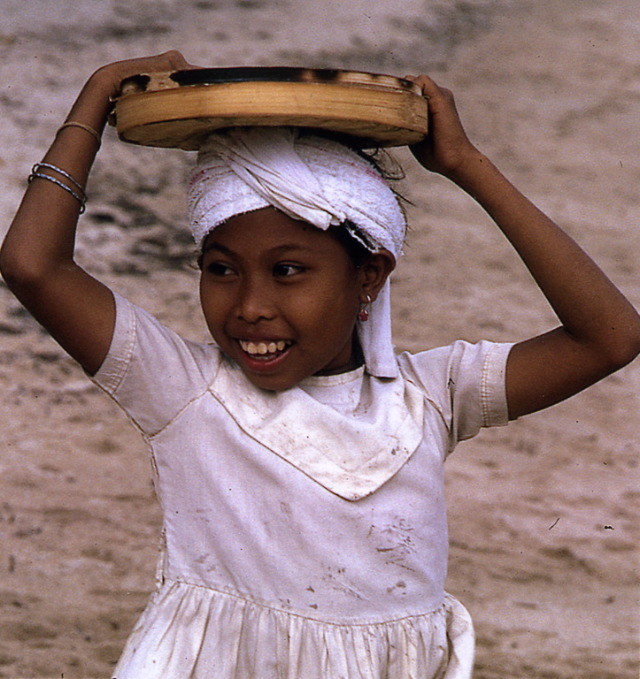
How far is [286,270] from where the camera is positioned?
2.05 m

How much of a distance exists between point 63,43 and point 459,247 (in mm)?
2607

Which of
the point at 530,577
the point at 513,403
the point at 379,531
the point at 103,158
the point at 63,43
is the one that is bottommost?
the point at 530,577

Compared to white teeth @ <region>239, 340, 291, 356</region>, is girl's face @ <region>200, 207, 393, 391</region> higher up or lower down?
higher up

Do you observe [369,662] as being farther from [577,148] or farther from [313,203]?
[577,148]

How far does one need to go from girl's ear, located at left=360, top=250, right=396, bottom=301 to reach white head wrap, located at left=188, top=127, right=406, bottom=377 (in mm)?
55

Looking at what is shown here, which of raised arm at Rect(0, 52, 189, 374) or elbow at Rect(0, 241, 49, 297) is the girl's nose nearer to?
raised arm at Rect(0, 52, 189, 374)

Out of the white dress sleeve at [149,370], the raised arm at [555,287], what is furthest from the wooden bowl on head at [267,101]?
the white dress sleeve at [149,370]

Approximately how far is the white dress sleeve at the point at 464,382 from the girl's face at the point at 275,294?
Result: 0.21 meters

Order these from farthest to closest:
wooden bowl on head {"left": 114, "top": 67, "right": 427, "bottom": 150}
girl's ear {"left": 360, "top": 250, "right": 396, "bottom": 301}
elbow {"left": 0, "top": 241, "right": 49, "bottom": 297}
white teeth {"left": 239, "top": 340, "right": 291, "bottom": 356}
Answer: girl's ear {"left": 360, "top": 250, "right": 396, "bottom": 301} → white teeth {"left": 239, "top": 340, "right": 291, "bottom": 356} → elbow {"left": 0, "top": 241, "right": 49, "bottom": 297} → wooden bowl on head {"left": 114, "top": 67, "right": 427, "bottom": 150}

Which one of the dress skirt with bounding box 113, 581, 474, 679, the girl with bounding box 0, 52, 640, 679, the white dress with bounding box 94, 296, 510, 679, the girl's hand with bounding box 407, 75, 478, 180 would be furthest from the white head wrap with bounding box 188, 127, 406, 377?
the dress skirt with bounding box 113, 581, 474, 679

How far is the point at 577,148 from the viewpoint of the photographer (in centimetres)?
693

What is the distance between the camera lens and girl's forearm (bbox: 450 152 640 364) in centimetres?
213

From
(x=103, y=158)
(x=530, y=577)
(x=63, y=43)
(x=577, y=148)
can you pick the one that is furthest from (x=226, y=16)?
(x=530, y=577)

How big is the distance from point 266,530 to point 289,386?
264mm
